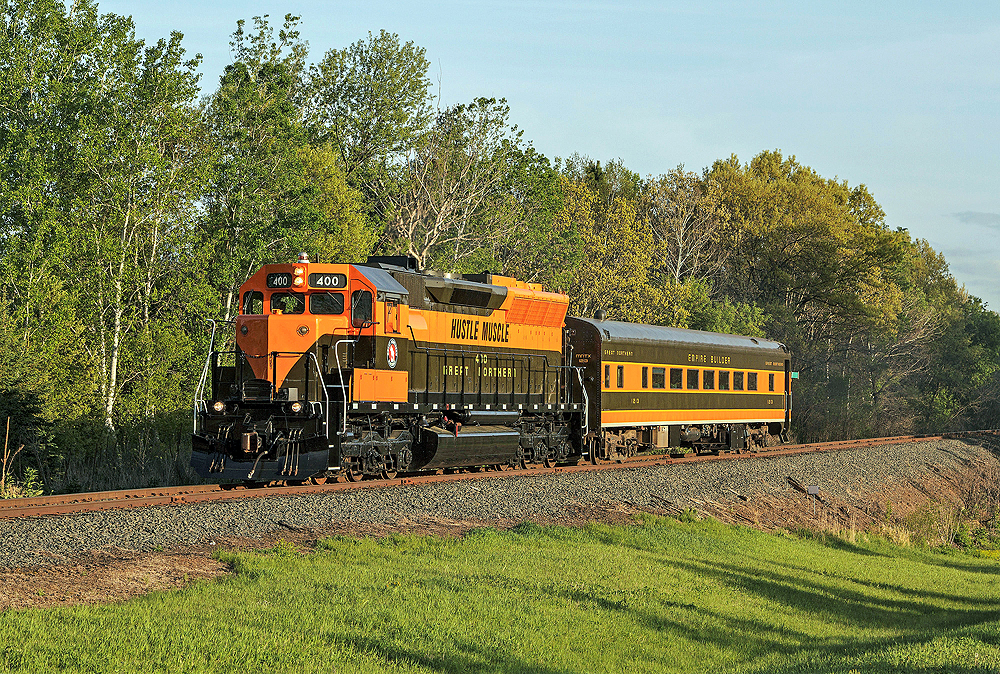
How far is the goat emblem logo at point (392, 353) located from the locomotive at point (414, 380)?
0.03 metres

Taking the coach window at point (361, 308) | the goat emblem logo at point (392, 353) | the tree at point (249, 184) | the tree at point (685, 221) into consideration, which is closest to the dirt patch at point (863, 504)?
the goat emblem logo at point (392, 353)

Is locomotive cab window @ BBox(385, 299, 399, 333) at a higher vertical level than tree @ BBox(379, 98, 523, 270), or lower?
lower

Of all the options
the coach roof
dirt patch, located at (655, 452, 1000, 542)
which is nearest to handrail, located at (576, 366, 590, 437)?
the coach roof

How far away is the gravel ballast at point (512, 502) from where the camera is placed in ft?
41.7

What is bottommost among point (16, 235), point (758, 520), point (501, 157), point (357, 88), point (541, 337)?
point (758, 520)

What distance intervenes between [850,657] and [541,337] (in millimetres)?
15272

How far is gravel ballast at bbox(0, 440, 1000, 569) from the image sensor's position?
12703mm

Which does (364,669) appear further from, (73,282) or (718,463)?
(73,282)

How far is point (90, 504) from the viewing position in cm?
1466

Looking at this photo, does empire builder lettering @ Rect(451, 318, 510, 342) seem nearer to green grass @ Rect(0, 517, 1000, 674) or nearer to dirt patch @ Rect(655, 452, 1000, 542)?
dirt patch @ Rect(655, 452, 1000, 542)

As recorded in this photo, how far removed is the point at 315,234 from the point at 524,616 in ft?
75.7

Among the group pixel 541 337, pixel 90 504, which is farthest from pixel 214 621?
pixel 541 337

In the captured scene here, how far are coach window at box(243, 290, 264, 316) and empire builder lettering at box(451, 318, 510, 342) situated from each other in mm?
3995

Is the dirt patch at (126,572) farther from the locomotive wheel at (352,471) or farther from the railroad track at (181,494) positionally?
the locomotive wheel at (352,471)
